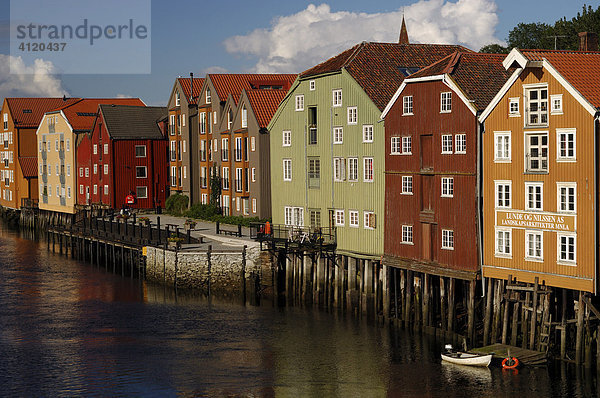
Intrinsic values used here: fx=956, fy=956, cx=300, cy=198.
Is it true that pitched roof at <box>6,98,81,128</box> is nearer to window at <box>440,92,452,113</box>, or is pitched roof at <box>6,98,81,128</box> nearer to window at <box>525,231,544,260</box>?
window at <box>440,92,452,113</box>

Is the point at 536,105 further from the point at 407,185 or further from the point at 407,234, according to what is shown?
the point at 407,234

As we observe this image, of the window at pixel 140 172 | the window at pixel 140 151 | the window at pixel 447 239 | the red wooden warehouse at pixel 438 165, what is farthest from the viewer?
the window at pixel 140 151

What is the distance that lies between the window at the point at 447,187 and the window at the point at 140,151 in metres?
64.5

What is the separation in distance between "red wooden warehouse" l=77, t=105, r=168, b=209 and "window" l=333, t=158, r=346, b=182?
50198 mm

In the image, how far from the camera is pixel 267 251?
224ft

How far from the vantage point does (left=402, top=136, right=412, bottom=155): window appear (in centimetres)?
5647

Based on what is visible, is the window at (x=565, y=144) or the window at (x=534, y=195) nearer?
the window at (x=565, y=144)

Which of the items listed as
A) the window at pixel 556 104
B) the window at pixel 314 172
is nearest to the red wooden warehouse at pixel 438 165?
the window at pixel 556 104

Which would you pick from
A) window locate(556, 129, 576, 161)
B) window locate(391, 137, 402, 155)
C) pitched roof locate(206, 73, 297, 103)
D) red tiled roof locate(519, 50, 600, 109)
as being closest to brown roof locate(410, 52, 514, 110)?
window locate(391, 137, 402, 155)

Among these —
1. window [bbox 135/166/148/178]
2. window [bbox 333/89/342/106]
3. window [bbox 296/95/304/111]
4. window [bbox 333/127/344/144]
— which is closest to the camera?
window [bbox 333/127/344/144]

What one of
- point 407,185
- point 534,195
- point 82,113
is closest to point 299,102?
point 407,185

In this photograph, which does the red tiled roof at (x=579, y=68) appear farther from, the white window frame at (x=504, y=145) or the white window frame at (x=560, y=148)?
the white window frame at (x=504, y=145)

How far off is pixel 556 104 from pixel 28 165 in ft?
354

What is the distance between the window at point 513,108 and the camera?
48031mm
